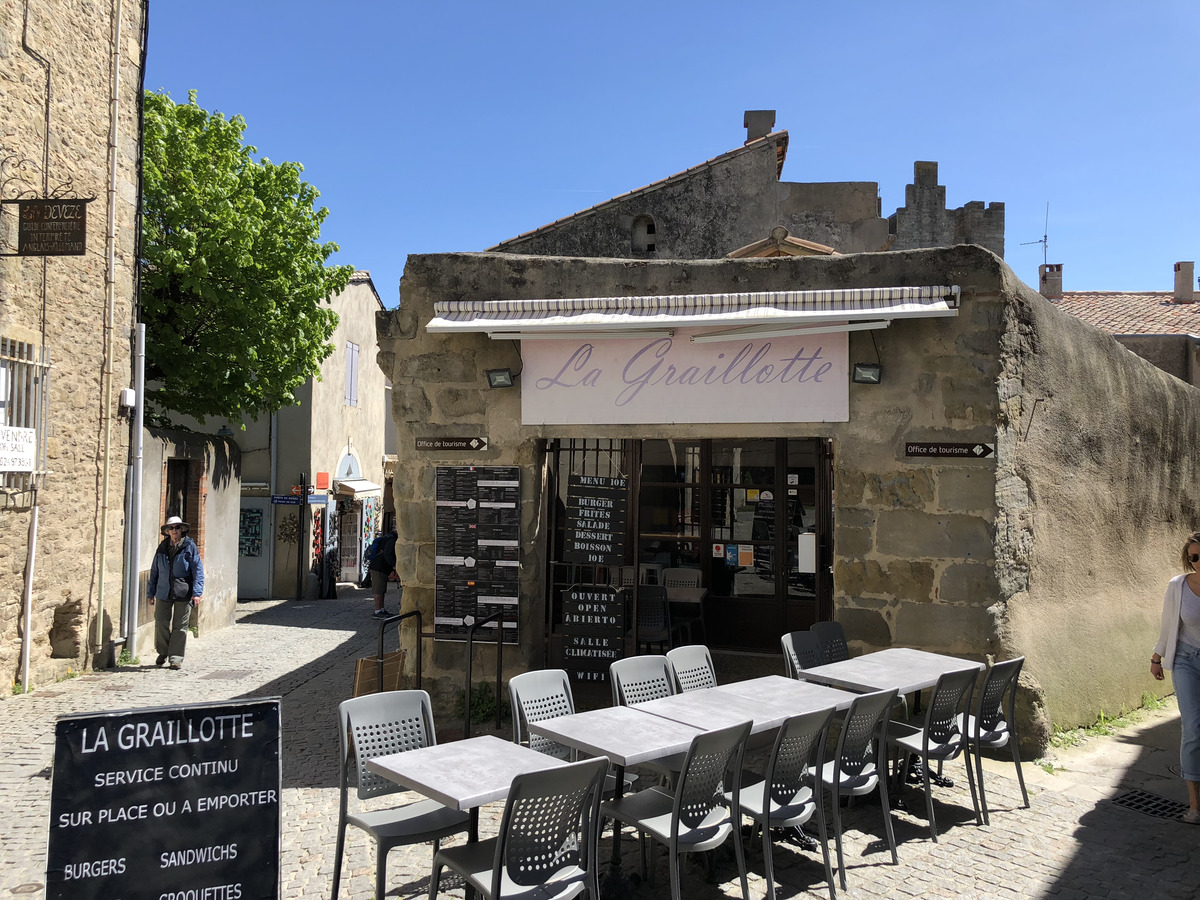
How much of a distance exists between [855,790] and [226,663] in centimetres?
827

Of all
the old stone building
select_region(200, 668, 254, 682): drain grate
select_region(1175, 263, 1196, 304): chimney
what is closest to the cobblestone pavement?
select_region(200, 668, 254, 682): drain grate

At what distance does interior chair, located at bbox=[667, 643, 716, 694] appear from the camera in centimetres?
584

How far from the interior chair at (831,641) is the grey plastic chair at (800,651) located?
0.31 ft

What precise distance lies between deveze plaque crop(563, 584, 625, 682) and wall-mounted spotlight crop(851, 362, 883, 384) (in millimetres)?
2380

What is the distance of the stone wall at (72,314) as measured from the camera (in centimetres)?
845

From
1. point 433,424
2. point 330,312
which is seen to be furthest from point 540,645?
point 330,312

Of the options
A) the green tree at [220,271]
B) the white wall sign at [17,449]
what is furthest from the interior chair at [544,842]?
the green tree at [220,271]

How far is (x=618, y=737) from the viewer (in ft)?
14.1

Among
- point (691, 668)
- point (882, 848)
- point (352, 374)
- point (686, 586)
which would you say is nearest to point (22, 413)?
point (686, 586)

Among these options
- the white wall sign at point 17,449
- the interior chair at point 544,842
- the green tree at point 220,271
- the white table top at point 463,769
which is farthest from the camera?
the green tree at point 220,271

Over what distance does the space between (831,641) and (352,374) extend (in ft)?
53.8

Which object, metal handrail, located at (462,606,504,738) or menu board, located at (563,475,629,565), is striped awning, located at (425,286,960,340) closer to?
menu board, located at (563,475,629,565)

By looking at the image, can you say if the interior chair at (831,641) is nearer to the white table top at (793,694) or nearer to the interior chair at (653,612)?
the white table top at (793,694)

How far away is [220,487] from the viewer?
1373cm
